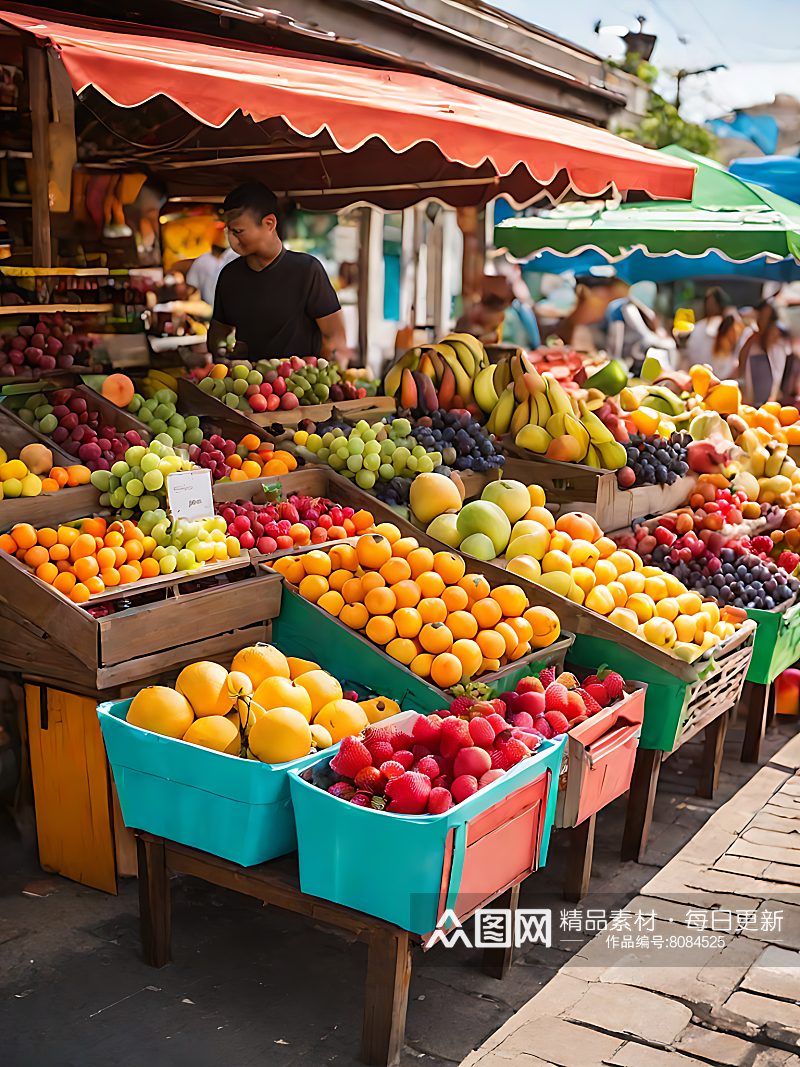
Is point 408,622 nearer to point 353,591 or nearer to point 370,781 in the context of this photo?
point 353,591

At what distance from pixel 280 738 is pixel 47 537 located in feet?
3.63

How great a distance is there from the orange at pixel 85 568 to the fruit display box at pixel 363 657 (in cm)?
63

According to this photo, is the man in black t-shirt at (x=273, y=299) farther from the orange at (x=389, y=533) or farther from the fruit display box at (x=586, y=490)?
the orange at (x=389, y=533)

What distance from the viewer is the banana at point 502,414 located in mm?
4766

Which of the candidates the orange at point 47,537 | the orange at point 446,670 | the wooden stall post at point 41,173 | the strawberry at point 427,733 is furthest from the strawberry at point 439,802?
the wooden stall post at point 41,173

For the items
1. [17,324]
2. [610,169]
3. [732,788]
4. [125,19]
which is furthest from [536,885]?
[125,19]

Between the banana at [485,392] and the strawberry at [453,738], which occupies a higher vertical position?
the banana at [485,392]

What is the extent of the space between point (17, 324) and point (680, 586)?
333cm

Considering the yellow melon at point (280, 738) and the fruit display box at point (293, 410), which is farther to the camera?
the fruit display box at point (293, 410)

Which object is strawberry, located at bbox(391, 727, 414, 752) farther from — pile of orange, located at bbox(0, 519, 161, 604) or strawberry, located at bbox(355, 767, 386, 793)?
pile of orange, located at bbox(0, 519, 161, 604)

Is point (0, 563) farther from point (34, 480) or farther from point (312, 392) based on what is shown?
point (312, 392)

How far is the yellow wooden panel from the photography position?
9.48ft

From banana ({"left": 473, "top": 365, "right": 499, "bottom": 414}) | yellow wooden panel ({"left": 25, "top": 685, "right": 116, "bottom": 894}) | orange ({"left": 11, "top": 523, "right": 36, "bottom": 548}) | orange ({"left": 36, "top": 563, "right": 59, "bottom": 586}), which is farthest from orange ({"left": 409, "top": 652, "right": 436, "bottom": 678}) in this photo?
banana ({"left": 473, "top": 365, "right": 499, "bottom": 414})

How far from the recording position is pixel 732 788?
3.96 m
